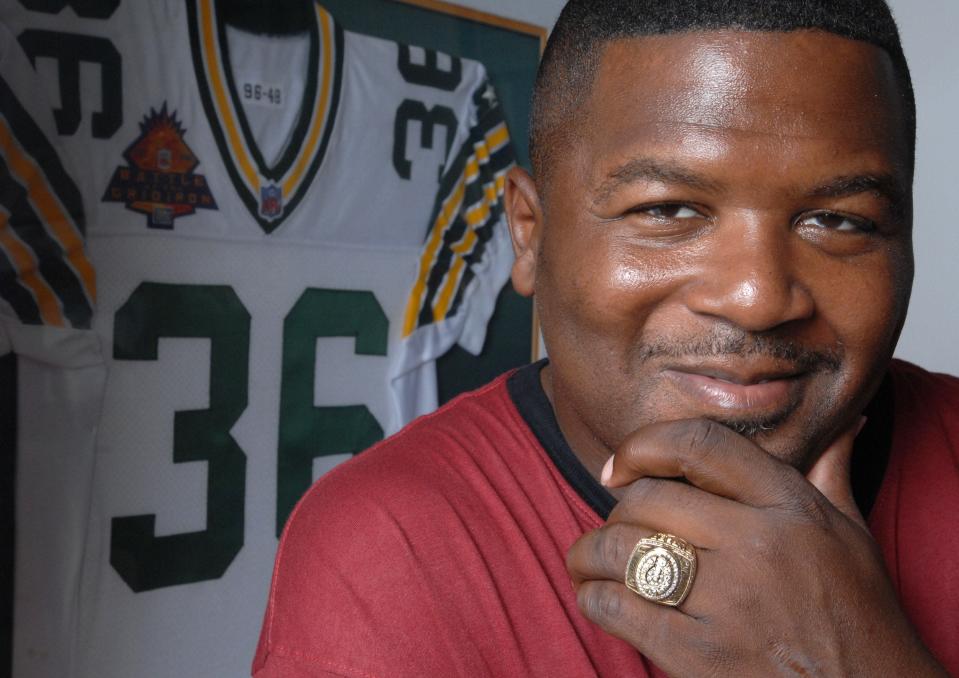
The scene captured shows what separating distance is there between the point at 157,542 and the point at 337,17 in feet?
3.21

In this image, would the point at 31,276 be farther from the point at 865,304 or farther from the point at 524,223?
the point at 865,304

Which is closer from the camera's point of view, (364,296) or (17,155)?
(17,155)

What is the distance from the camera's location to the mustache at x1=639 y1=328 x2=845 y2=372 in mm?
721

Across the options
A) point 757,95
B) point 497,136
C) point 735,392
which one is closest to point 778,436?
point 735,392

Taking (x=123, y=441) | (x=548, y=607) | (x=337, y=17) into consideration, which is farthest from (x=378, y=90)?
(x=548, y=607)

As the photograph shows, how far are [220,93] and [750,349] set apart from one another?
1108 mm

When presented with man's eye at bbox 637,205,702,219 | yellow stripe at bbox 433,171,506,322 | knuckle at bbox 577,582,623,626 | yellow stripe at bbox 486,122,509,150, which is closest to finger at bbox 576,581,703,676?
knuckle at bbox 577,582,623,626

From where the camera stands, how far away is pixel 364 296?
174 cm

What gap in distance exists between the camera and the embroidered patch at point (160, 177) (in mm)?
1409

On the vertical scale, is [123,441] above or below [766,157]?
below

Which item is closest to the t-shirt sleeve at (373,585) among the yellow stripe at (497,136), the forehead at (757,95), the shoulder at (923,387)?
the forehead at (757,95)

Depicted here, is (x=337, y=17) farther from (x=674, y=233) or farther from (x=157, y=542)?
(x=674, y=233)

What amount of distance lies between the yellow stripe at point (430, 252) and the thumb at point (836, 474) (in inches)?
43.7

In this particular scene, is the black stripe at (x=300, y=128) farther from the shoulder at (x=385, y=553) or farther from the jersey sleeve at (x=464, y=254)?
the shoulder at (x=385, y=553)
